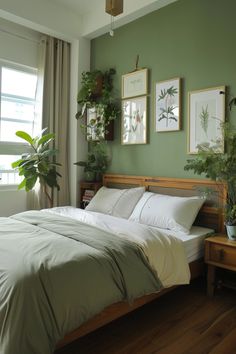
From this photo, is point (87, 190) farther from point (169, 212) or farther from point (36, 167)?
point (169, 212)

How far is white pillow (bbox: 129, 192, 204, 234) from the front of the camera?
2.73 metres

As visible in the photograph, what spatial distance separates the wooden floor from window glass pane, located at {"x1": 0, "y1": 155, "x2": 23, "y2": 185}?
267cm

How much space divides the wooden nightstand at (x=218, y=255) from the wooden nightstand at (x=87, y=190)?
1.89 metres

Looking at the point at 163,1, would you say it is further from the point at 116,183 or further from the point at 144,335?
the point at 144,335

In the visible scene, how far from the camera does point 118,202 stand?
335 centimetres

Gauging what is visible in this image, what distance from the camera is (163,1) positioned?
3.26 meters

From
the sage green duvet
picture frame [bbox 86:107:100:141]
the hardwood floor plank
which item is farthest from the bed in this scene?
picture frame [bbox 86:107:100:141]

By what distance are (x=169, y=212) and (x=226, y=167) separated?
69cm

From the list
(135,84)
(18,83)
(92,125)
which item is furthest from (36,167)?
(135,84)

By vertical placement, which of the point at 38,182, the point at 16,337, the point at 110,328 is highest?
the point at 38,182

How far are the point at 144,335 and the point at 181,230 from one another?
98 cm

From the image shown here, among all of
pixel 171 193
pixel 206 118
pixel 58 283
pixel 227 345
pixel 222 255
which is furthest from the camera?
pixel 171 193

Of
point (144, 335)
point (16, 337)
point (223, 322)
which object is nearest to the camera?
point (16, 337)

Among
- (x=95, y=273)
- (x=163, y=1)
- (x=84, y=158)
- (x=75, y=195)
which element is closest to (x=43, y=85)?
(x=84, y=158)
